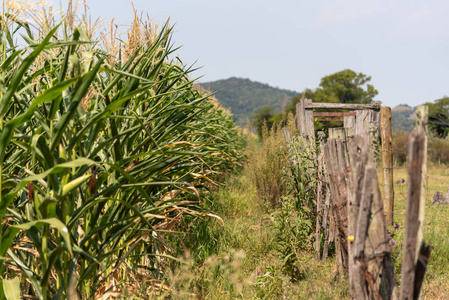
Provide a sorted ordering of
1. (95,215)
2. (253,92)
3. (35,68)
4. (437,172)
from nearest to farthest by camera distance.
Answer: (95,215), (35,68), (437,172), (253,92)

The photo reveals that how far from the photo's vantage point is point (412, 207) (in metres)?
1.64

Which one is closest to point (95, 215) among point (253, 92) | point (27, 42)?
point (27, 42)

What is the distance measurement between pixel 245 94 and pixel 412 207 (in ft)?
425

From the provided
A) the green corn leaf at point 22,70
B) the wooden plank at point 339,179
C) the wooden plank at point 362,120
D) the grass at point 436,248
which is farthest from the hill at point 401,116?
the green corn leaf at point 22,70

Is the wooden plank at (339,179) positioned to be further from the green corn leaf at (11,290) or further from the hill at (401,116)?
the hill at (401,116)

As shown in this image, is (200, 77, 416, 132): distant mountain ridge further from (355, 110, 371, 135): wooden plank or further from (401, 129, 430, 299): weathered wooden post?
(401, 129, 430, 299): weathered wooden post

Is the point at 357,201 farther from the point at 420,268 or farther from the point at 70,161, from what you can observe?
the point at 70,161

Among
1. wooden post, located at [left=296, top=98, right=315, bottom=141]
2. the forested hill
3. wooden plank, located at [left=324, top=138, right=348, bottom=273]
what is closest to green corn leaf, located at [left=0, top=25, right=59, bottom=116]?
wooden plank, located at [left=324, top=138, right=348, bottom=273]

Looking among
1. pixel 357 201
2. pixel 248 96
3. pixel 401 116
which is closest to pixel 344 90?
pixel 357 201

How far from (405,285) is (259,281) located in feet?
5.98

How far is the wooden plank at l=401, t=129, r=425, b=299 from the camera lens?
1618 mm

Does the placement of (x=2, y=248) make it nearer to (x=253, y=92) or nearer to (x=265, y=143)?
(x=265, y=143)

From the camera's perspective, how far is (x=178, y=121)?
8.94 feet

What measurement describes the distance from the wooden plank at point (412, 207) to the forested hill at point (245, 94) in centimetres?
10686
